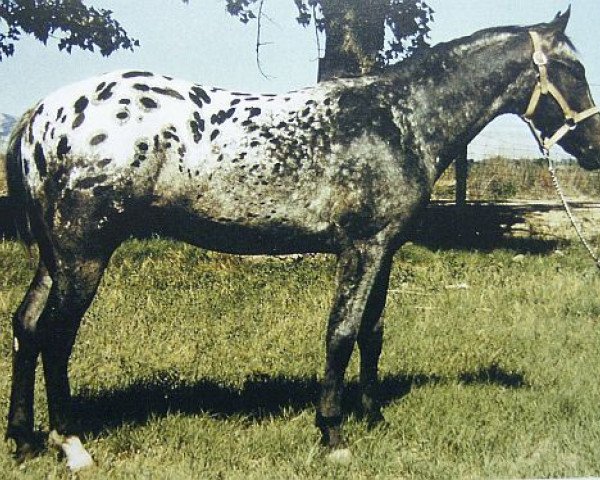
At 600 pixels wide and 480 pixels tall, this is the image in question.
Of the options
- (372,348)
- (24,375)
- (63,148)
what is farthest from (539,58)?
(24,375)

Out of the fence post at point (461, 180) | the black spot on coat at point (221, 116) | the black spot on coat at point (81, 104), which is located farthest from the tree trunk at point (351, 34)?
the fence post at point (461, 180)

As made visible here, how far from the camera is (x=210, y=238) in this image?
344cm

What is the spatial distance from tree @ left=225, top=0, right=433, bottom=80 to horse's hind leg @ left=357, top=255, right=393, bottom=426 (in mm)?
1224

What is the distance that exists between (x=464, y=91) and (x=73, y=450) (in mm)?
2607

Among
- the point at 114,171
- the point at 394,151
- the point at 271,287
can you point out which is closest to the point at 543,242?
the point at 271,287

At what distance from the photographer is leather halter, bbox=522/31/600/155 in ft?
12.2

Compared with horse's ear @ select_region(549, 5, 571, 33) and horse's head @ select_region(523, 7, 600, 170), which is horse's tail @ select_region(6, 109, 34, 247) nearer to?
horse's head @ select_region(523, 7, 600, 170)

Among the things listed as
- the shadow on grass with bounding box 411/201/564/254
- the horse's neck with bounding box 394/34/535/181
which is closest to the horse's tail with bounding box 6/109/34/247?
the horse's neck with bounding box 394/34/535/181

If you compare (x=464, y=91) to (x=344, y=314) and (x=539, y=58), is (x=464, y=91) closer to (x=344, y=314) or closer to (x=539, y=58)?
(x=539, y=58)

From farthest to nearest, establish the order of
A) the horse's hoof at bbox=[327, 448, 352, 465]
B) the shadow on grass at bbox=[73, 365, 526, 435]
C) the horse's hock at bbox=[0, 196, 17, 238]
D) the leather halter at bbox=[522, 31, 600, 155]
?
the horse's hock at bbox=[0, 196, 17, 238], the shadow on grass at bbox=[73, 365, 526, 435], the leather halter at bbox=[522, 31, 600, 155], the horse's hoof at bbox=[327, 448, 352, 465]

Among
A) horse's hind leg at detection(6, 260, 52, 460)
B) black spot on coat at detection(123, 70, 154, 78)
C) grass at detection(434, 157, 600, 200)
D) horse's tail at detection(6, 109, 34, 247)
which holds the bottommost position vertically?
horse's hind leg at detection(6, 260, 52, 460)

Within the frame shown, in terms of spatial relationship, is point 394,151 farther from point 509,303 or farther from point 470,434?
point 509,303

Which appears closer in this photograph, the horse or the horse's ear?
the horse

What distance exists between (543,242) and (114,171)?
162 inches
